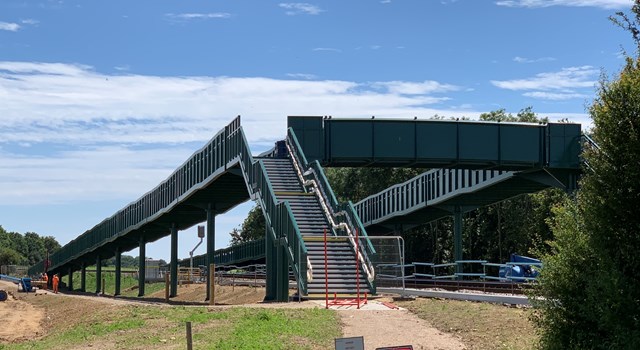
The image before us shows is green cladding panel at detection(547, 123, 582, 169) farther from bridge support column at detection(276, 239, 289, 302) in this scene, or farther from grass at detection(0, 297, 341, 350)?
grass at detection(0, 297, 341, 350)

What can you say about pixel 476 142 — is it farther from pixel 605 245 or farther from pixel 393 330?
pixel 605 245

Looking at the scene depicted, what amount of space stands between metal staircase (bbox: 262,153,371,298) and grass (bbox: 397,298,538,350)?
2962mm

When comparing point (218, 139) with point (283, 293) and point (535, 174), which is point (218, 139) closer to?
point (283, 293)

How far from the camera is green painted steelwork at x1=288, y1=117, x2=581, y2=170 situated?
4212cm

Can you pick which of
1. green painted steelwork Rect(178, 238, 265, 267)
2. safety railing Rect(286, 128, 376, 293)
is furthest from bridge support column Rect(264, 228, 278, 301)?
green painted steelwork Rect(178, 238, 265, 267)

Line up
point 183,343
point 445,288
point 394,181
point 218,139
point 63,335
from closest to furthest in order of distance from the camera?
point 183,343
point 63,335
point 445,288
point 218,139
point 394,181

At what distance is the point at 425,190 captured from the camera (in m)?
59.3

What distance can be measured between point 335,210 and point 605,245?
65.9 ft

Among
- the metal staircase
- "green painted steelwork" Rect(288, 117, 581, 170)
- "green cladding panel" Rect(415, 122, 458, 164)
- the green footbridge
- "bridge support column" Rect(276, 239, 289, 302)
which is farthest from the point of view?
"green cladding panel" Rect(415, 122, 458, 164)

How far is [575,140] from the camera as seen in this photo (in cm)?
4350

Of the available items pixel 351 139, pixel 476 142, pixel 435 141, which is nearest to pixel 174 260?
pixel 351 139

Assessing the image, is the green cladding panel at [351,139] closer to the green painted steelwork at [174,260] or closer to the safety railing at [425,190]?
the safety railing at [425,190]

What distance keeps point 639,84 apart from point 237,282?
48442mm

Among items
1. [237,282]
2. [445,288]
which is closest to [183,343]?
[445,288]
